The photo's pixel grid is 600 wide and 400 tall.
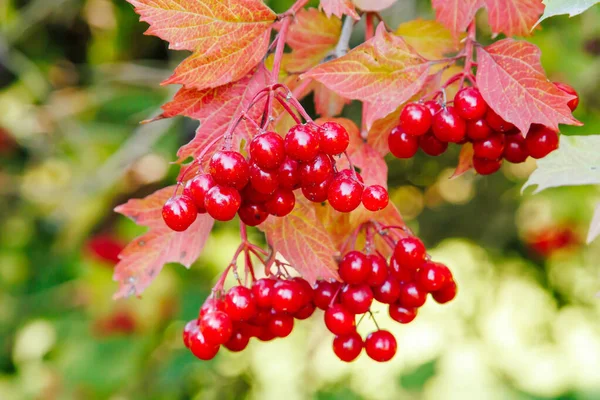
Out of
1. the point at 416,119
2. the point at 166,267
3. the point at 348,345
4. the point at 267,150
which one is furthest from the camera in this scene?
the point at 166,267

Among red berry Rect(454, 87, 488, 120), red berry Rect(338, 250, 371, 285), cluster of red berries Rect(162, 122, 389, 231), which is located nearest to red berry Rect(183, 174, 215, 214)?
cluster of red berries Rect(162, 122, 389, 231)

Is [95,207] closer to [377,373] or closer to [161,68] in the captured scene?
[161,68]

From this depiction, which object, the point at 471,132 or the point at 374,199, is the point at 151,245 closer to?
the point at 374,199

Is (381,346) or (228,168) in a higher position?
(228,168)

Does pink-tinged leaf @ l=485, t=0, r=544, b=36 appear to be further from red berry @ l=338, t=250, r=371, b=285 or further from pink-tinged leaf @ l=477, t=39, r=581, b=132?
red berry @ l=338, t=250, r=371, b=285

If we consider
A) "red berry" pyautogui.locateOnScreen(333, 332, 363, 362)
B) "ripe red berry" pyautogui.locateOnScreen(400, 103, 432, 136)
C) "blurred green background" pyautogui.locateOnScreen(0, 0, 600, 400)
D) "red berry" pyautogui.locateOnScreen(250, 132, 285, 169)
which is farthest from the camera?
"blurred green background" pyautogui.locateOnScreen(0, 0, 600, 400)

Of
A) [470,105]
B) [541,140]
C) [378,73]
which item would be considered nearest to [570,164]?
[541,140]

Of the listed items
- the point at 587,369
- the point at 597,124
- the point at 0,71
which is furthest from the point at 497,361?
the point at 0,71
